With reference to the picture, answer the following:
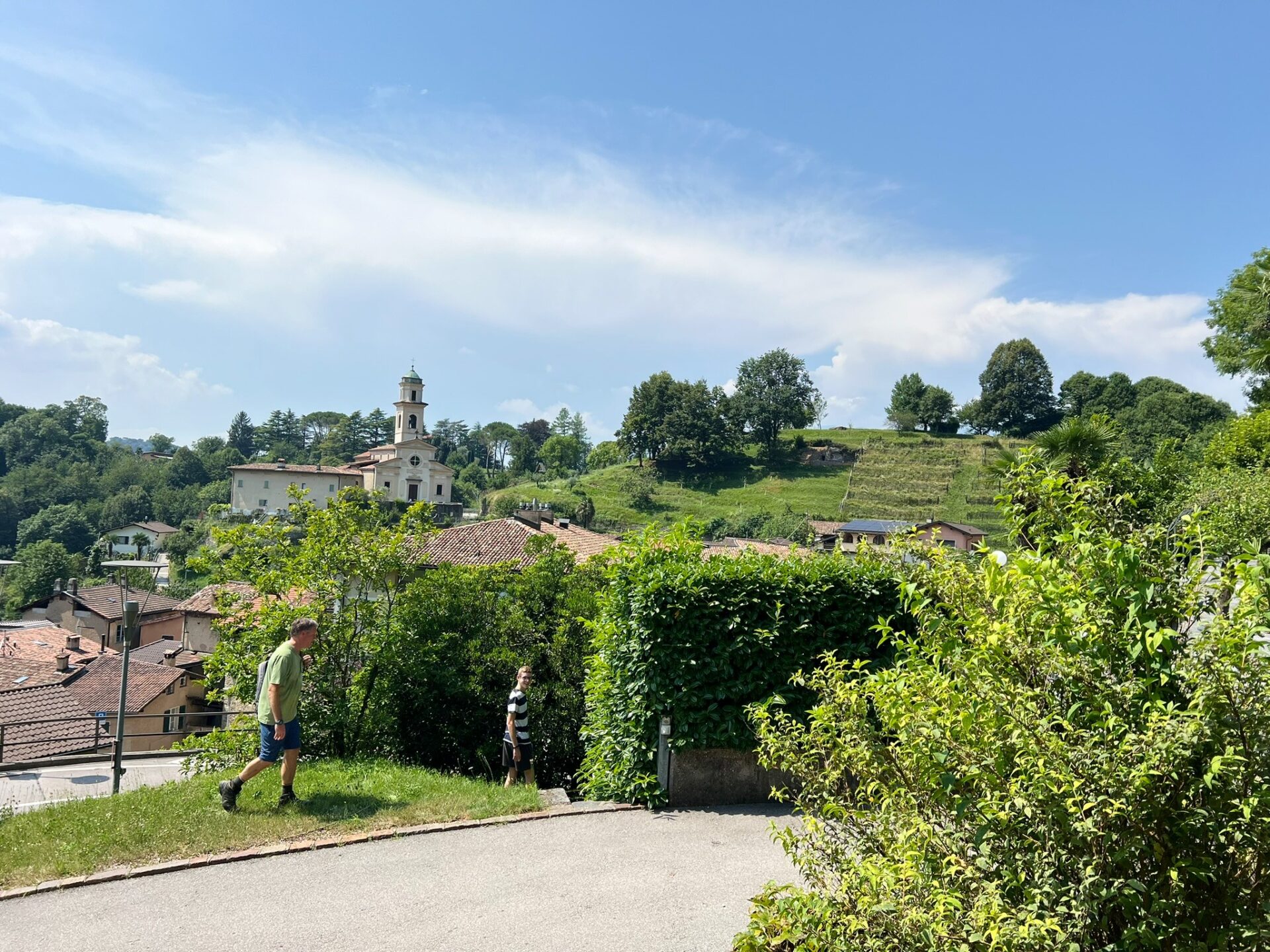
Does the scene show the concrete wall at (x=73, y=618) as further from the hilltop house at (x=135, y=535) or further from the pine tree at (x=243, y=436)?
the pine tree at (x=243, y=436)

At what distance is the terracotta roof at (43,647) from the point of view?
36.0m

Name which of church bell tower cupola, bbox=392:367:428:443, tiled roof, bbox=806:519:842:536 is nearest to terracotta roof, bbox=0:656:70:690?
tiled roof, bbox=806:519:842:536

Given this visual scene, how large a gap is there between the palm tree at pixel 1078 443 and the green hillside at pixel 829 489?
2260 inches

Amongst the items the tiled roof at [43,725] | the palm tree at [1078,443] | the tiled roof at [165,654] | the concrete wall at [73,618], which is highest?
the palm tree at [1078,443]

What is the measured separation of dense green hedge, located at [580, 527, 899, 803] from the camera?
802 centimetres

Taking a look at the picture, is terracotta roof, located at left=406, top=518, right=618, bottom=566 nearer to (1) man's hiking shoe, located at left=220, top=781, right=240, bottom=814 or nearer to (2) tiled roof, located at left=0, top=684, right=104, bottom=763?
(2) tiled roof, located at left=0, top=684, right=104, bottom=763

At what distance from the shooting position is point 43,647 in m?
39.1

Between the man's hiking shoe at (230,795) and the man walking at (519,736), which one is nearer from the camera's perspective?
the man's hiking shoe at (230,795)

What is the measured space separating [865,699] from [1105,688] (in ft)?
3.74

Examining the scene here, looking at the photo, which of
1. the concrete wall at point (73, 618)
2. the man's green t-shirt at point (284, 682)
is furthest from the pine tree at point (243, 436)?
the man's green t-shirt at point (284, 682)

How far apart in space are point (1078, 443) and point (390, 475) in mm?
89431

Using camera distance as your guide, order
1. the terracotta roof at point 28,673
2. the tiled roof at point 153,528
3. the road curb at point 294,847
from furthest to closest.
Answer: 1. the tiled roof at point 153,528
2. the terracotta roof at point 28,673
3. the road curb at point 294,847

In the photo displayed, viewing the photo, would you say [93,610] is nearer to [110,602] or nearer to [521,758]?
[110,602]

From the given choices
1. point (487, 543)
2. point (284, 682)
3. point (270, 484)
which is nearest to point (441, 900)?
point (284, 682)
